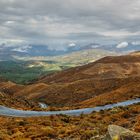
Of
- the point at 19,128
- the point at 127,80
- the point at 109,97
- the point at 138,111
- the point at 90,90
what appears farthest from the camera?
the point at 90,90

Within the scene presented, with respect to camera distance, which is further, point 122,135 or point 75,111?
point 75,111

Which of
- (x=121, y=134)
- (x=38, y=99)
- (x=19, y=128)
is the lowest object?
(x=38, y=99)

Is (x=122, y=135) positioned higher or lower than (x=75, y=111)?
higher

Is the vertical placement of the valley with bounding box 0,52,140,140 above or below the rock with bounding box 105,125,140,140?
below

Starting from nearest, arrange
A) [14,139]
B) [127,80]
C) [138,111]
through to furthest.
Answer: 1. [14,139]
2. [138,111]
3. [127,80]

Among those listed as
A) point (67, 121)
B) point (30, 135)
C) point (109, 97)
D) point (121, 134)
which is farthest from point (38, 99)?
point (121, 134)

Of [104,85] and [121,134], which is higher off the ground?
[121,134]

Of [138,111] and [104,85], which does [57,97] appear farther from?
[138,111]

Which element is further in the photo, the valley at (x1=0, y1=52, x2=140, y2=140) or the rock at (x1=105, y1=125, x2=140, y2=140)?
the valley at (x1=0, y1=52, x2=140, y2=140)

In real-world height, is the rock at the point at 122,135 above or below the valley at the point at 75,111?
above

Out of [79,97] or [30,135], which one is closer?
[30,135]

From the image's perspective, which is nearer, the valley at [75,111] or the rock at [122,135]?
the rock at [122,135]

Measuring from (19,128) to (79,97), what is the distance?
132821mm

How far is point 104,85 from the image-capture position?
622 ft
